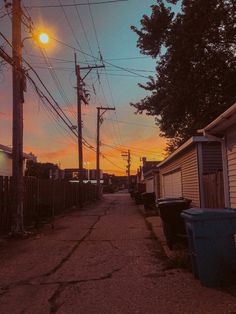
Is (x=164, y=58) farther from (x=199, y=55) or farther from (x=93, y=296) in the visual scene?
(x=93, y=296)

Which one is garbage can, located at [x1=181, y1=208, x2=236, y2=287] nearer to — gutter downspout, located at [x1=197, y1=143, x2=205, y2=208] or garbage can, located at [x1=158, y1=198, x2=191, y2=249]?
garbage can, located at [x1=158, y1=198, x2=191, y2=249]

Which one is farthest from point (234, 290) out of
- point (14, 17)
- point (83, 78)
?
point (83, 78)

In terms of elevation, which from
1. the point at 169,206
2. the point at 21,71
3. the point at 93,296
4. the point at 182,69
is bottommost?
the point at 93,296

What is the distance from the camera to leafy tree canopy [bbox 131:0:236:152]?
19.3m

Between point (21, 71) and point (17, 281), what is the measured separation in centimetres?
889

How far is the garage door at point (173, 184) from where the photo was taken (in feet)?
72.8

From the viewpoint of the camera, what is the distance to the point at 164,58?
21.1m

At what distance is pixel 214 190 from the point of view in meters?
13.6

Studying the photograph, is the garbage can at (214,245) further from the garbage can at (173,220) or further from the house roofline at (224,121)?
the garbage can at (173,220)

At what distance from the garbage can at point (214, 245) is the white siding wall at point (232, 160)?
2741 mm

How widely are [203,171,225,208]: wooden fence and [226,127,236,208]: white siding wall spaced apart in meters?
1.79

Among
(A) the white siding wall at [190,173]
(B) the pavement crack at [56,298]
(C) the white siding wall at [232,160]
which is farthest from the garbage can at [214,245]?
(A) the white siding wall at [190,173]

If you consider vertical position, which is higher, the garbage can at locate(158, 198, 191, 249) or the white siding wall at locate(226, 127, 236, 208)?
the white siding wall at locate(226, 127, 236, 208)

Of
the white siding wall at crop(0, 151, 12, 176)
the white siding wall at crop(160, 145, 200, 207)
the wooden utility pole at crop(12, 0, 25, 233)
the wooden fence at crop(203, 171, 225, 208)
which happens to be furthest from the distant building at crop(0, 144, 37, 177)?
the wooden fence at crop(203, 171, 225, 208)
